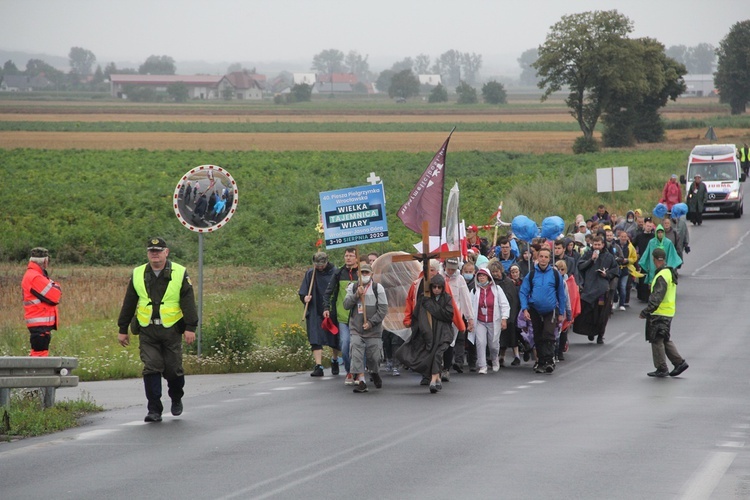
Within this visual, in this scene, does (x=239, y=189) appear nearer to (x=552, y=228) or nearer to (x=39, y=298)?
(x=552, y=228)

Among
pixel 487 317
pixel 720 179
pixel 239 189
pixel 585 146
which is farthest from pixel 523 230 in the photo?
pixel 585 146

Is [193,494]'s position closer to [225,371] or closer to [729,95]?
[225,371]

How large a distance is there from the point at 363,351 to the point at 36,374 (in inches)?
164

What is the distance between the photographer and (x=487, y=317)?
1683 cm

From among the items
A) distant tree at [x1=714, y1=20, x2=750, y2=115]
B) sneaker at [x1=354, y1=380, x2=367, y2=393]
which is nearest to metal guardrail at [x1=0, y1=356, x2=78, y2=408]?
sneaker at [x1=354, y1=380, x2=367, y2=393]

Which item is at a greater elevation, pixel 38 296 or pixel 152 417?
pixel 38 296

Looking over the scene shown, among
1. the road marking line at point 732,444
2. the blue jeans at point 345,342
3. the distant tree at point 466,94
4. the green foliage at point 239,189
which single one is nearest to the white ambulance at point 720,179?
the green foliage at point 239,189

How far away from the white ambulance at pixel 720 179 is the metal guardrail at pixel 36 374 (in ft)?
103

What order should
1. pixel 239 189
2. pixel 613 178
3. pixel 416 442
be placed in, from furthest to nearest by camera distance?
pixel 239 189, pixel 613 178, pixel 416 442

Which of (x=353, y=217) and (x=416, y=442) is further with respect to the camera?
(x=353, y=217)

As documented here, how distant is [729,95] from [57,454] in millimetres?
121897

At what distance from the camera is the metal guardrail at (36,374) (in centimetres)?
1193

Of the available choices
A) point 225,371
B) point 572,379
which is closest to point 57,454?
point 225,371

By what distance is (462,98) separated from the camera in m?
191
